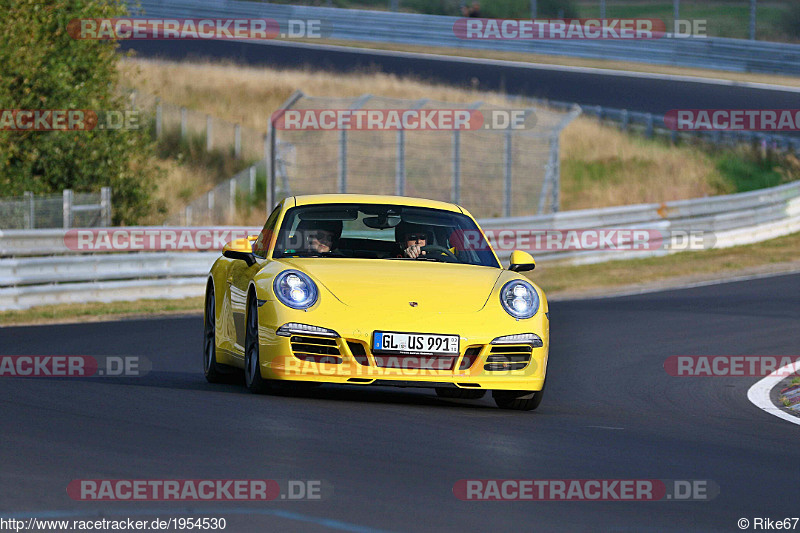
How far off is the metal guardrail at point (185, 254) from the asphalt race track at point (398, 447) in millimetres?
7427

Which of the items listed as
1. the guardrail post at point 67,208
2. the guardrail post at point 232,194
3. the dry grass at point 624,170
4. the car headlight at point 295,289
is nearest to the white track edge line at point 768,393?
the car headlight at point 295,289

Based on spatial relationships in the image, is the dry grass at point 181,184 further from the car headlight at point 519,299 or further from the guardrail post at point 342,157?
the car headlight at point 519,299

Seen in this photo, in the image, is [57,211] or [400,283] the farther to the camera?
[57,211]

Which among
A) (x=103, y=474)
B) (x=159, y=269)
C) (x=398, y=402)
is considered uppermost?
(x=103, y=474)

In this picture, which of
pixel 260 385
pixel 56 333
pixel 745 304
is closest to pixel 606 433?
pixel 260 385

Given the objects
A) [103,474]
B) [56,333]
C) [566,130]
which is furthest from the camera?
[566,130]

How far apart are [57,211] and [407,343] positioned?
13810 mm

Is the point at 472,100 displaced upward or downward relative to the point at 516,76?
downward

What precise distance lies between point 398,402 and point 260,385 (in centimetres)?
92

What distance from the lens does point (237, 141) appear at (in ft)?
120

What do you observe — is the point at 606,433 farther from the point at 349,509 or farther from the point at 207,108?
the point at 207,108

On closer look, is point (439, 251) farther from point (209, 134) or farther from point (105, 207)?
point (209, 134)

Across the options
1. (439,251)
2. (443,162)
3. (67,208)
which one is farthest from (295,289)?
(443,162)

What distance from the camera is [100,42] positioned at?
2686 centimetres
